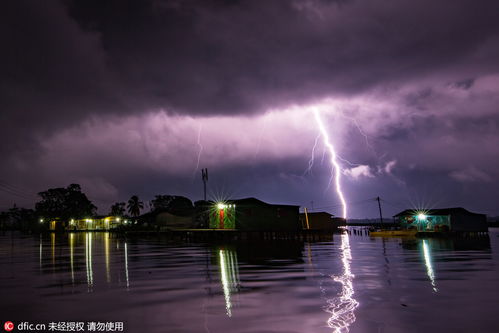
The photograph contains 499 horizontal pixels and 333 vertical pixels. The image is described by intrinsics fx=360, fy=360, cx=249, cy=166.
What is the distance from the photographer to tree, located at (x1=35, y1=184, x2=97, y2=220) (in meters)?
129

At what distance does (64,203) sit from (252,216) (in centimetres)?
11004

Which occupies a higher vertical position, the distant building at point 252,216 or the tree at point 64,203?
the tree at point 64,203

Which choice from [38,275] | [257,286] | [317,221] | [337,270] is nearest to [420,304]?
[257,286]

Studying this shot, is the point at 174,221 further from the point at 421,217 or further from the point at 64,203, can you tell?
the point at 64,203

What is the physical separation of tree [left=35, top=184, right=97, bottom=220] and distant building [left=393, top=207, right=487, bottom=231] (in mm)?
106584

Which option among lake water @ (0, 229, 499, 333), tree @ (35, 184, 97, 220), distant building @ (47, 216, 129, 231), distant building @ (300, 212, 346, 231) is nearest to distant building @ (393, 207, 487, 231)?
distant building @ (300, 212, 346, 231)

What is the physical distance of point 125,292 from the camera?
13.7m

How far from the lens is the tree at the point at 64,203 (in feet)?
424

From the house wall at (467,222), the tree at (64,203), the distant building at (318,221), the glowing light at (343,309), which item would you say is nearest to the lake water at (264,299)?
the glowing light at (343,309)

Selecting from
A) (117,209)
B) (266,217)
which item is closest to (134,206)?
(117,209)

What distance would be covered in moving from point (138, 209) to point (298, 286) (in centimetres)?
12858

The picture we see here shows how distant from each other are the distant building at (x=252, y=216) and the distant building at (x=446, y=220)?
74.9 feet

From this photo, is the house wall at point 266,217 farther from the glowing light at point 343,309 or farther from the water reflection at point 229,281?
the glowing light at point 343,309

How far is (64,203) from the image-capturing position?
13812 centimetres
